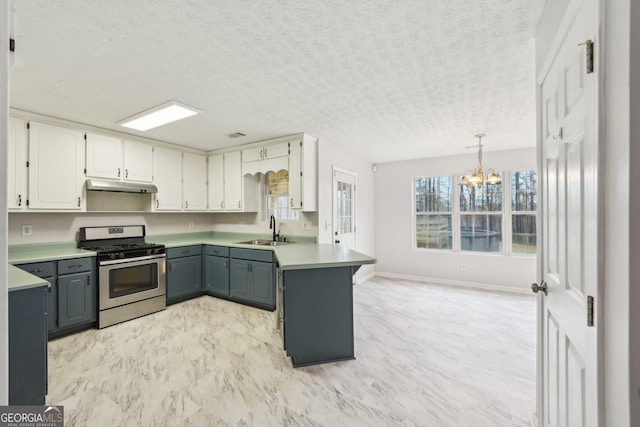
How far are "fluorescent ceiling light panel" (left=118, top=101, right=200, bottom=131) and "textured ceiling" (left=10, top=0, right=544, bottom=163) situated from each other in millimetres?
95

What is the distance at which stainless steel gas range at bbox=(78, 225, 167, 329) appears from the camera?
3219 millimetres

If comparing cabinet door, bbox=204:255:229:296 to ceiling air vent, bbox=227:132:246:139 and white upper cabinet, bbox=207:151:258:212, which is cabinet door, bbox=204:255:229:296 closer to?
white upper cabinet, bbox=207:151:258:212

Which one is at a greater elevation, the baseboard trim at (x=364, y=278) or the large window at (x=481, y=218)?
the large window at (x=481, y=218)

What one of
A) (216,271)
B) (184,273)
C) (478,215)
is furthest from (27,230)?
(478,215)

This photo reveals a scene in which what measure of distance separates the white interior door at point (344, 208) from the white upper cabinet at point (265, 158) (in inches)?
36.4

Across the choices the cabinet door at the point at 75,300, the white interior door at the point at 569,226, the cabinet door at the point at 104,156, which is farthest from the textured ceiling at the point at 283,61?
the cabinet door at the point at 75,300

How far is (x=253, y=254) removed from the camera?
3.83 m

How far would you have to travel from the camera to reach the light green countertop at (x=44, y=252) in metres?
2.78

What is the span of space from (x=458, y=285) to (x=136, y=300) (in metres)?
5.04

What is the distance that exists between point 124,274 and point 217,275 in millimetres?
1173

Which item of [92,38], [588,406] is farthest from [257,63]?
[588,406]

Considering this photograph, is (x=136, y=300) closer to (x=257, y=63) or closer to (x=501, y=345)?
(x=257, y=63)

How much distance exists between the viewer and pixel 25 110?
289 cm

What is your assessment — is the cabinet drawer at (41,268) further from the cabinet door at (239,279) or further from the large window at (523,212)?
the large window at (523,212)
